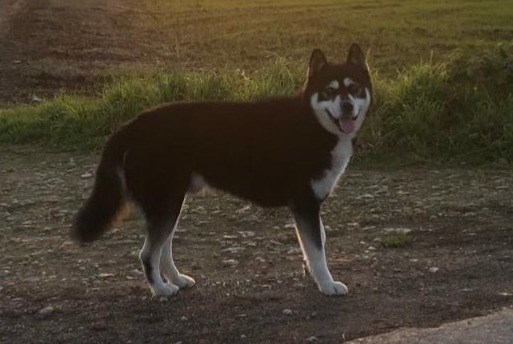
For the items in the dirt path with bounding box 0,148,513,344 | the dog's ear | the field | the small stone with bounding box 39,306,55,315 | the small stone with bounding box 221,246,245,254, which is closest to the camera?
the dirt path with bounding box 0,148,513,344

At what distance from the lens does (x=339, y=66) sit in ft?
20.8

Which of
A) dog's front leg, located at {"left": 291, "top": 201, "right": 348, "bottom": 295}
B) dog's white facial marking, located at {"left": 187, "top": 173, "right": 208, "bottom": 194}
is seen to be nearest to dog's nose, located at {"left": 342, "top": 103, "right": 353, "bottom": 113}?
dog's front leg, located at {"left": 291, "top": 201, "right": 348, "bottom": 295}

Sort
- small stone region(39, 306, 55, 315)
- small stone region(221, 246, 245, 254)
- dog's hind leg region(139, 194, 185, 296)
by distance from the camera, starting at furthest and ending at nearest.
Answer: small stone region(221, 246, 245, 254) < dog's hind leg region(139, 194, 185, 296) < small stone region(39, 306, 55, 315)

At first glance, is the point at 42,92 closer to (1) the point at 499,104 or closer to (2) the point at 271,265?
(1) the point at 499,104

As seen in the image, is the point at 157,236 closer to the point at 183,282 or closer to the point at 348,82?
the point at 183,282

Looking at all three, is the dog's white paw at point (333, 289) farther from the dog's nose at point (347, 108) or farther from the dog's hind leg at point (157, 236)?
the dog's nose at point (347, 108)

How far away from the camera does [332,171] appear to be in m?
6.28

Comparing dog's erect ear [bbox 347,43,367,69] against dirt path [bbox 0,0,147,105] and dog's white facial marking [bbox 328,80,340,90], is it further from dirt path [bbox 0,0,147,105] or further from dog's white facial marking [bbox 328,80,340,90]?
dirt path [bbox 0,0,147,105]

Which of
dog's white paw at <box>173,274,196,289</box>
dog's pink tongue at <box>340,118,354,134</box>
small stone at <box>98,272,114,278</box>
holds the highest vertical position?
dog's pink tongue at <box>340,118,354,134</box>

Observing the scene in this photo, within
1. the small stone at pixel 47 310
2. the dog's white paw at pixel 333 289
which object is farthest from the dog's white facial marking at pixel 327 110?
the small stone at pixel 47 310

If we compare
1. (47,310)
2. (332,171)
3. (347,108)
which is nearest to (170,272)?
(47,310)

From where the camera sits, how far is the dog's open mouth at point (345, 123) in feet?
20.2

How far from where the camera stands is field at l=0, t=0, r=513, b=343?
18.8 ft

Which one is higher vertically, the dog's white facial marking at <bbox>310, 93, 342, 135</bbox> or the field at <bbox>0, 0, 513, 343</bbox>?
the dog's white facial marking at <bbox>310, 93, 342, 135</bbox>
